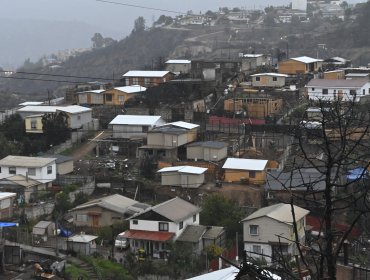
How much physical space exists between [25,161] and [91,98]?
17.0 feet

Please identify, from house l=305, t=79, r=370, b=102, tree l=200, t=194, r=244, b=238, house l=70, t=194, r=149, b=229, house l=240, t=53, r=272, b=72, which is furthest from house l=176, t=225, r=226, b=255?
house l=240, t=53, r=272, b=72

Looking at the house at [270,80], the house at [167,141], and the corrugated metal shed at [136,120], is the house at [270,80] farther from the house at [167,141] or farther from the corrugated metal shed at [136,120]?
the house at [167,141]

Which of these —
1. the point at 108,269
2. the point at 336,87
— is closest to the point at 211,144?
the point at 108,269

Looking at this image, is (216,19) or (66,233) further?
(216,19)

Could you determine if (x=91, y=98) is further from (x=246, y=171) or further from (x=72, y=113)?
(x=246, y=171)

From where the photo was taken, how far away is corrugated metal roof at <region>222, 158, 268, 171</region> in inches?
359

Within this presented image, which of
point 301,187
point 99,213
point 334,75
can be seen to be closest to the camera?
point 301,187

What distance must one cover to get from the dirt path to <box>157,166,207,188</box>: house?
86.0 inches

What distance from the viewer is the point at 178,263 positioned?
6.48m

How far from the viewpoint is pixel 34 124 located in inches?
461

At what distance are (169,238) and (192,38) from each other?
25930mm

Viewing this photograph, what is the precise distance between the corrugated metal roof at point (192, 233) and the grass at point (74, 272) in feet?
3.73

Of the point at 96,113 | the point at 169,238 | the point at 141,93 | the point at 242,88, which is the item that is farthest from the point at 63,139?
the point at 169,238

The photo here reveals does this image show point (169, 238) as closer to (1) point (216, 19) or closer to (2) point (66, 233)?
(2) point (66, 233)
